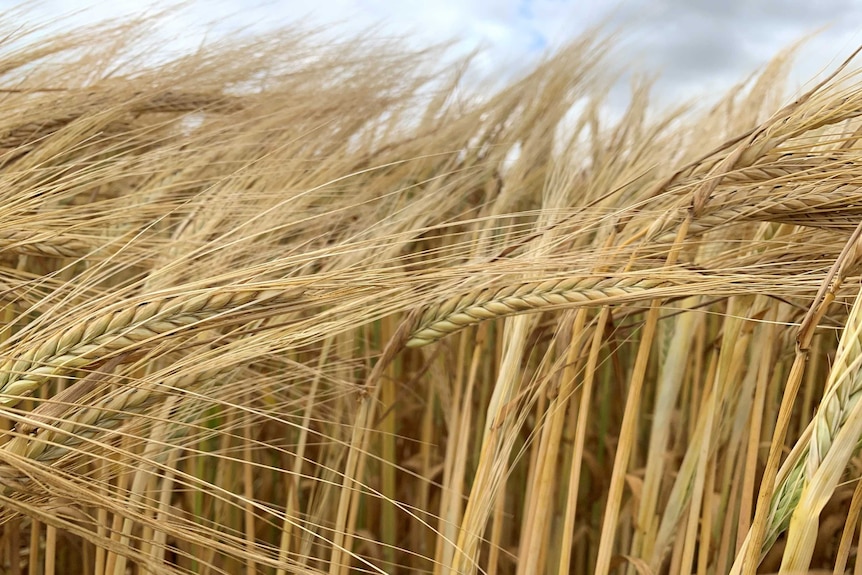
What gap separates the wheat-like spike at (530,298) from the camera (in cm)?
74

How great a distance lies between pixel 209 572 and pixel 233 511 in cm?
11

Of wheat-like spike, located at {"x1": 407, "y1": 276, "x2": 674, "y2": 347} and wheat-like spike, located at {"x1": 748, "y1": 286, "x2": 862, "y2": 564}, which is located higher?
wheat-like spike, located at {"x1": 407, "y1": 276, "x2": 674, "y2": 347}

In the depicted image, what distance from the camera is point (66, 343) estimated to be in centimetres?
71

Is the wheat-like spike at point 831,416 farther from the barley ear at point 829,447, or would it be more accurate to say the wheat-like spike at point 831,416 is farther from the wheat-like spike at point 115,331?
the wheat-like spike at point 115,331

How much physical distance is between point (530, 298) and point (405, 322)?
0.57 ft

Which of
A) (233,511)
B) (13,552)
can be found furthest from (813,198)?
(13,552)

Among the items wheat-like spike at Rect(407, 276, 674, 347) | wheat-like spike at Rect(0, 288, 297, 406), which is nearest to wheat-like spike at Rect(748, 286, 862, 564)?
wheat-like spike at Rect(407, 276, 674, 347)

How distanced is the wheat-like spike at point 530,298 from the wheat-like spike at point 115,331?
0.21m

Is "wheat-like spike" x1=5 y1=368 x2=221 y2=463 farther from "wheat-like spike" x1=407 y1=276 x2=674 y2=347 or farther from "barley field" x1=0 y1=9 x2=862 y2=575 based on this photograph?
"wheat-like spike" x1=407 y1=276 x2=674 y2=347

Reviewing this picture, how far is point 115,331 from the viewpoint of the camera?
702 millimetres

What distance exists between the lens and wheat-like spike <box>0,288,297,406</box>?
0.70 m

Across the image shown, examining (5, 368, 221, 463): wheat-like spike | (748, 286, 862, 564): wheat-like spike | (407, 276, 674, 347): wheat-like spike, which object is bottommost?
(5, 368, 221, 463): wheat-like spike

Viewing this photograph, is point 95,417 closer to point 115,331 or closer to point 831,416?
point 115,331

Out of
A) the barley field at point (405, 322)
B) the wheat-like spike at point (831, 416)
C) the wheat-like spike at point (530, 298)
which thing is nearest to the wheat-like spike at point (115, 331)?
the barley field at point (405, 322)
